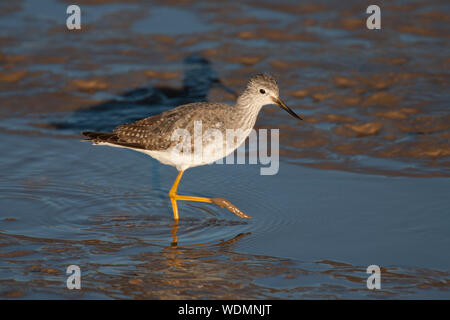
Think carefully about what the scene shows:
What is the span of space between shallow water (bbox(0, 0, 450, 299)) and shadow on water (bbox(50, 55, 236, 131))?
37mm

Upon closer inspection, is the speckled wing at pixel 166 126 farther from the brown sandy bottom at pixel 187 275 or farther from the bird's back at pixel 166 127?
the brown sandy bottom at pixel 187 275

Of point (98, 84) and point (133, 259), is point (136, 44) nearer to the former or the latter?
point (98, 84)

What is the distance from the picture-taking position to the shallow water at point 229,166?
685 centimetres

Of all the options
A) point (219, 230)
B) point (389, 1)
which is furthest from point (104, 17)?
point (219, 230)

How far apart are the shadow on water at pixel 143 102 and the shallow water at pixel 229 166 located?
0.04 m

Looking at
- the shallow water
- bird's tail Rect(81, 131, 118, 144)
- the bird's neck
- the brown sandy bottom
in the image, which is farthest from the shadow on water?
the brown sandy bottom

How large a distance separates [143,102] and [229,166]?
2.76 metres

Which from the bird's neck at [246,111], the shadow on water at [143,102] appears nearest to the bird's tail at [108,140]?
the bird's neck at [246,111]

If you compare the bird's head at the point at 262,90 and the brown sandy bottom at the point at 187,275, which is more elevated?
the bird's head at the point at 262,90

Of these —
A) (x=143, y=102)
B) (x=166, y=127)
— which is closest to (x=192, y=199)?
(x=166, y=127)

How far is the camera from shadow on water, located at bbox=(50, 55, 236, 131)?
1100cm

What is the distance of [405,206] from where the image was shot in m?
8.11

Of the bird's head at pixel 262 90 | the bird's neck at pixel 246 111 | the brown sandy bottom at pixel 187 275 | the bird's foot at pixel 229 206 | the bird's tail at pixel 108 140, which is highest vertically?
the bird's head at pixel 262 90

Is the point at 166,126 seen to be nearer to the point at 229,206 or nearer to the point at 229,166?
the point at 229,206
